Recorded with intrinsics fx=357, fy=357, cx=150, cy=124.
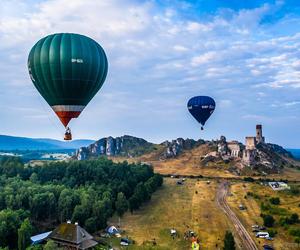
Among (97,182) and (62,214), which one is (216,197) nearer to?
(97,182)

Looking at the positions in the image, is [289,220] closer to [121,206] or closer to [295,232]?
[295,232]

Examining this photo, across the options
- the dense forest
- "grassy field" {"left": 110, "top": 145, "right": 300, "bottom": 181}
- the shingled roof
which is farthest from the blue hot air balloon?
the shingled roof

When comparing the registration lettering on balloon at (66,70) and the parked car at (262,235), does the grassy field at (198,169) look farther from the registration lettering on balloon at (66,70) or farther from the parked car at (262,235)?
the registration lettering on balloon at (66,70)

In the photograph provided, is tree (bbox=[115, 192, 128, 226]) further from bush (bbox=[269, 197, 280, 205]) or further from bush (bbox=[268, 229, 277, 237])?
bush (bbox=[269, 197, 280, 205])

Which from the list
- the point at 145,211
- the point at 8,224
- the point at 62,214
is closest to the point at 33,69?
the point at 8,224

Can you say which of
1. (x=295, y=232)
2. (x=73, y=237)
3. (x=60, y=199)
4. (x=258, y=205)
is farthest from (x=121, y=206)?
(x=258, y=205)
